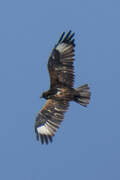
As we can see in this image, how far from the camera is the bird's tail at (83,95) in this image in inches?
286

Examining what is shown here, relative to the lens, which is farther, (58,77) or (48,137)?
(58,77)

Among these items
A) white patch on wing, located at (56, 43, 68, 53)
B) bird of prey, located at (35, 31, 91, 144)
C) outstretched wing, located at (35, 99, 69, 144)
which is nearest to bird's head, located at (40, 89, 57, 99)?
bird of prey, located at (35, 31, 91, 144)

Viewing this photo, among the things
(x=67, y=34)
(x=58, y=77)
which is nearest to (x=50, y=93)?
(x=58, y=77)

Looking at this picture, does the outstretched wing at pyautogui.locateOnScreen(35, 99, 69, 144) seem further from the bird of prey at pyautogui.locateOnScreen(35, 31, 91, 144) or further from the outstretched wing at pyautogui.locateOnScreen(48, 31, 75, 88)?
the outstretched wing at pyautogui.locateOnScreen(48, 31, 75, 88)

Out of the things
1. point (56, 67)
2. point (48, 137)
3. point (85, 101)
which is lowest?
point (48, 137)

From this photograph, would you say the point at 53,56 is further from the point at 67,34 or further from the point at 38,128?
the point at 38,128

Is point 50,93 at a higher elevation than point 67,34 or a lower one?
lower

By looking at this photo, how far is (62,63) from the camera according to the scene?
750cm

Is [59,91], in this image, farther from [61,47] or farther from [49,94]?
[61,47]

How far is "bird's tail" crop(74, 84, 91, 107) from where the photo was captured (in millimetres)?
7254

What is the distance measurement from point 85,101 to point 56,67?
0.56 meters

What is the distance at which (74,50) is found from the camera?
7.47 metres

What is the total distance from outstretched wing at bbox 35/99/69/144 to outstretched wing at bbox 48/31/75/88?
0.28 meters

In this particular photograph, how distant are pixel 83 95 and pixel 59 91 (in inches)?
11.3
